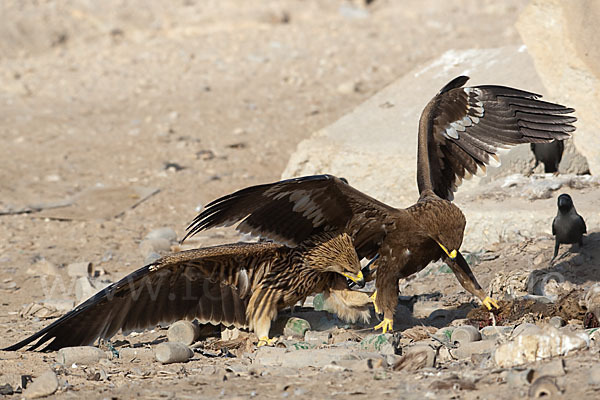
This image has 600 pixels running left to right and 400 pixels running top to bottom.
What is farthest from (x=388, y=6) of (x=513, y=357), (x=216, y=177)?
(x=513, y=357)

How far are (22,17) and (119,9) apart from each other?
5.70ft

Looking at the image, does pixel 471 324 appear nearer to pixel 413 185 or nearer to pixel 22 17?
pixel 413 185

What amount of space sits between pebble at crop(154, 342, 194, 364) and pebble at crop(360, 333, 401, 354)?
1042 millimetres

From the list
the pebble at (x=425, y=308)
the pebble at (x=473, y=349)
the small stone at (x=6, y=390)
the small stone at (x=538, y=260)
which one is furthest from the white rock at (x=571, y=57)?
the small stone at (x=6, y=390)

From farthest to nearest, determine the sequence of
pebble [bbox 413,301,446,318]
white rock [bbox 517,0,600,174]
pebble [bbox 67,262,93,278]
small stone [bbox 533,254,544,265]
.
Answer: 1. pebble [bbox 67,262,93,278]
2. white rock [bbox 517,0,600,174]
3. small stone [bbox 533,254,544,265]
4. pebble [bbox 413,301,446,318]

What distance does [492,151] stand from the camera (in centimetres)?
602

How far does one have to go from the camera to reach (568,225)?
6.06 metres

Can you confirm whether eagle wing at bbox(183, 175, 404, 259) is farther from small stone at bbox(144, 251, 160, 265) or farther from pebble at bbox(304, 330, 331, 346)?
small stone at bbox(144, 251, 160, 265)

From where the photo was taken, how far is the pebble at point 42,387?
423 cm

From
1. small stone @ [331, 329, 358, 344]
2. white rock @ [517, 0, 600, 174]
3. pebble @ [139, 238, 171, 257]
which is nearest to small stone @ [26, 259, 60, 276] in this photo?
pebble @ [139, 238, 171, 257]

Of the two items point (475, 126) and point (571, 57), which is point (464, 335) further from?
point (571, 57)

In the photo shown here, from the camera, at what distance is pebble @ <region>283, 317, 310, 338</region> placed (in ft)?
18.2

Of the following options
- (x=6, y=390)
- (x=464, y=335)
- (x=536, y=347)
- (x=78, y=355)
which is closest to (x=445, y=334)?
(x=464, y=335)

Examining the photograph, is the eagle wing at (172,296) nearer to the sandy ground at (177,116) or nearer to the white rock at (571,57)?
the sandy ground at (177,116)
